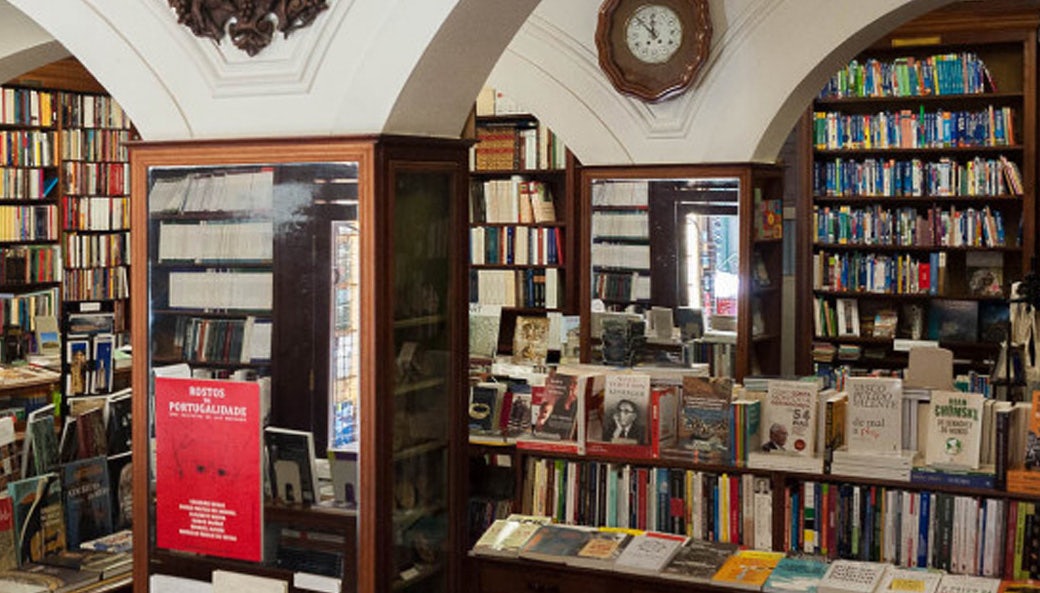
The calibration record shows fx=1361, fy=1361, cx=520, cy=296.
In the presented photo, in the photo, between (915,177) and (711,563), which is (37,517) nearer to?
(711,563)

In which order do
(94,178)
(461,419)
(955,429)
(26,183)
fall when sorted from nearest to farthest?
(461,419)
(955,429)
(26,183)
(94,178)

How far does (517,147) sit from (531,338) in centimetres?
140

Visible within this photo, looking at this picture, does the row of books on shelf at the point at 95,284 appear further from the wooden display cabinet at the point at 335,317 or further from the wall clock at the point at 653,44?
the wooden display cabinet at the point at 335,317

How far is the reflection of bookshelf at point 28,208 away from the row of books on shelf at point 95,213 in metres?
0.19

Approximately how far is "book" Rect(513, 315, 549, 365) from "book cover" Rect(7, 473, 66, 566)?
437 cm

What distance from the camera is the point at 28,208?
1138 cm

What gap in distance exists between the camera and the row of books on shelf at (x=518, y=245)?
391 inches

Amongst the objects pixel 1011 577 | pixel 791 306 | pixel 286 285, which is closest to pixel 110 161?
pixel 791 306

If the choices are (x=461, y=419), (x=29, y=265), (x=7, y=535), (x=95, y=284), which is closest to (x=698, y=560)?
(x=461, y=419)

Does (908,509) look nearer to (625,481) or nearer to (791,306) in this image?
(625,481)

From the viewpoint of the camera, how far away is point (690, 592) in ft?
16.4

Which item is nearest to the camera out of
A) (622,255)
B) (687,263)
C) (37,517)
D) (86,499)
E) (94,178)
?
(37,517)

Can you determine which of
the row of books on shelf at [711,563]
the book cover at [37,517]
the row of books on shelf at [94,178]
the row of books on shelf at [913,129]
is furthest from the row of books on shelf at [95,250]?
the row of books on shelf at [711,563]

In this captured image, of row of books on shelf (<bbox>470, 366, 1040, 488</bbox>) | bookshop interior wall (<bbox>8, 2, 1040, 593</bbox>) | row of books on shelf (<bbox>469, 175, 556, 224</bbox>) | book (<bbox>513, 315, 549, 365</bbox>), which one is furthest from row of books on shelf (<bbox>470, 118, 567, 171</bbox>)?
row of books on shelf (<bbox>470, 366, 1040, 488</bbox>)
